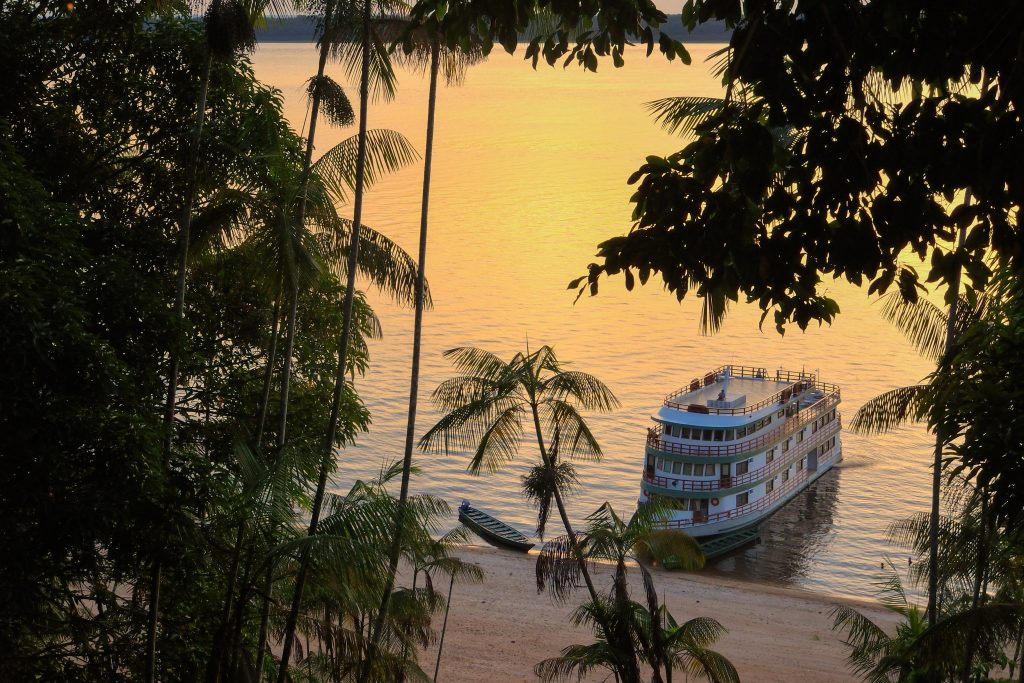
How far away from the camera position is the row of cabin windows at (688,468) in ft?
99.7

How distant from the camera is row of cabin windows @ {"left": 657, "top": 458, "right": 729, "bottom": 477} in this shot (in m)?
30.4

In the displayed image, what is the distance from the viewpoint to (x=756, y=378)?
128 ft

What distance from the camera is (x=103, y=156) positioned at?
1291cm

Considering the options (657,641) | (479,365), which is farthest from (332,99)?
(657,641)

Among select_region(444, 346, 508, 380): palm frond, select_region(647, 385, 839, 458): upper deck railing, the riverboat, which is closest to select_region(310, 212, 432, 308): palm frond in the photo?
select_region(444, 346, 508, 380): palm frond

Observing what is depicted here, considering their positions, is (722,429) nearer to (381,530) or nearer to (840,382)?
(840,382)

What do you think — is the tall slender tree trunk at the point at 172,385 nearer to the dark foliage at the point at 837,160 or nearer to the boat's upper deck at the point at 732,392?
the dark foliage at the point at 837,160

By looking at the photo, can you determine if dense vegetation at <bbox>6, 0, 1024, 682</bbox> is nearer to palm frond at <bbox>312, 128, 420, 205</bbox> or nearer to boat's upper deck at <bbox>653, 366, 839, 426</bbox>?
palm frond at <bbox>312, 128, 420, 205</bbox>

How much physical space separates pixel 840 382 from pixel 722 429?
13.2 m

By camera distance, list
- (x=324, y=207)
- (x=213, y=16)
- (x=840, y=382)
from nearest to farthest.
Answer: (x=213, y=16) → (x=324, y=207) → (x=840, y=382)

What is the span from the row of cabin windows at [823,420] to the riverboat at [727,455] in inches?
4.5

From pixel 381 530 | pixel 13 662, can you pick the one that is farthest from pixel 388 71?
pixel 13 662

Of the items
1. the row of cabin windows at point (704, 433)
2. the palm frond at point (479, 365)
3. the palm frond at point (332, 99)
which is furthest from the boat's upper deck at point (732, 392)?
the palm frond at point (332, 99)

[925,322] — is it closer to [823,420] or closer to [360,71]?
[360,71]
